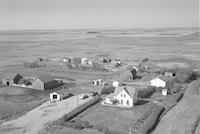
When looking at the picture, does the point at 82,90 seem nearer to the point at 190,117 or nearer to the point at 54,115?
the point at 54,115

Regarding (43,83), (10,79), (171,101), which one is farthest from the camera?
(10,79)

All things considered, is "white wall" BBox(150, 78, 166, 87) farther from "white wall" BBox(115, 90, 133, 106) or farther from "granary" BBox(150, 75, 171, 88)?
"white wall" BBox(115, 90, 133, 106)

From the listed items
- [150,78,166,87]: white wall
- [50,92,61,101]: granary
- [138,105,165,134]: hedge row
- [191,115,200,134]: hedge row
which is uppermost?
[150,78,166,87]: white wall

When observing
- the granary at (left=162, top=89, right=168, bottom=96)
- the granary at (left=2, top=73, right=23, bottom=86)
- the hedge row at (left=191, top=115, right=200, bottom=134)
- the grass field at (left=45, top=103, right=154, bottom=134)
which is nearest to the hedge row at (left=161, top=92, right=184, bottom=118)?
the granary at (left=162, top=89, right=168, bottom=96)

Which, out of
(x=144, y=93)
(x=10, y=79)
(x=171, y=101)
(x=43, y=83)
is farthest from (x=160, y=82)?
(x=10, y=79)

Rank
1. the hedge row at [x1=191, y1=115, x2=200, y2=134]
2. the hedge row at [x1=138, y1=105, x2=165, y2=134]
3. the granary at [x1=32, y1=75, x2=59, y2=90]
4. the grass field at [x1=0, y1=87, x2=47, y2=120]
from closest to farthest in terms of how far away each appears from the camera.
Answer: the hedge row at [x1=138, y1=105, x2=165, y2=134] → the hedge row at [x1=191, y1=115, x2=200, y2=134] → the grass field at [x1=0, y1=87, x2=47, y2=120] → the granary at [x1=32, y1=75, x2=59, y2=90]

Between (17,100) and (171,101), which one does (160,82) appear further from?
(17,100)
